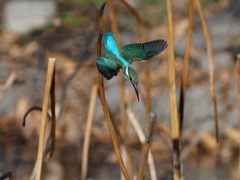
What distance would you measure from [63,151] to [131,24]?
2289mm

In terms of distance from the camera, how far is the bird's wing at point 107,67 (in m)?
0.67

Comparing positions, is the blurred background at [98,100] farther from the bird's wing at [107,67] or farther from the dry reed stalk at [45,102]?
the bird's wing at [107,67]

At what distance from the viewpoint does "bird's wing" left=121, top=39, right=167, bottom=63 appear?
72cm

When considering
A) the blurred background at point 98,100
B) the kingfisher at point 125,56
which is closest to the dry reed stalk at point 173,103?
the kingfisher at point 125,56

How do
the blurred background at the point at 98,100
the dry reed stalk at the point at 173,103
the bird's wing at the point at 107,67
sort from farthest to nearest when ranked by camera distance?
the blurred background at the point at 98,100 < the dry reed stalk at the point at 173,103 < the bird's wing at the point at 107,67

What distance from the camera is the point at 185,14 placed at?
588 centimetres

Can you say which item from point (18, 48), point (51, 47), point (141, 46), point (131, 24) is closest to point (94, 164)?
point (18, 48)

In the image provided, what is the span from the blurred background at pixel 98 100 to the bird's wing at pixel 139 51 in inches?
72.8

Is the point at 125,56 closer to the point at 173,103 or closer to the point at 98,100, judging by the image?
the point at 173,103

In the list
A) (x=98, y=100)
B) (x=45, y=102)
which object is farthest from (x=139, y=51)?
(x=98, y=100)

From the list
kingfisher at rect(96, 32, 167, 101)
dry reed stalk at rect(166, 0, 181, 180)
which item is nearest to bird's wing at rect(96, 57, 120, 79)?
kingfisher at rect(96, 32, 167, 101)

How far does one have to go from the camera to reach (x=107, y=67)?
2.23 feet

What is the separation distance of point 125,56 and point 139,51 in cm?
2

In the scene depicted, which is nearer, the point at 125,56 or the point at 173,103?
the point at 125,56
